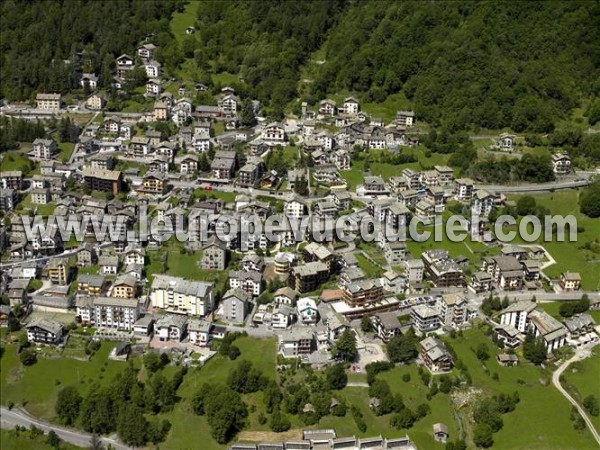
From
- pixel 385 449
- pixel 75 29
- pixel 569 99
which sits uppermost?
pixel 75 29

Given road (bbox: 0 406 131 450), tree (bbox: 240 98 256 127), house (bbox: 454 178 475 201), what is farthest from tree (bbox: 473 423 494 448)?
tree (bbox: 240 98 256 127)

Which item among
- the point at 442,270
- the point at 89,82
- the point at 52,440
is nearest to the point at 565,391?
the point at 442,270

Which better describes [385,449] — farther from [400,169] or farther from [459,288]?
[400,169]

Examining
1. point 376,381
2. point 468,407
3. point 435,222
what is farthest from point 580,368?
point 435,222

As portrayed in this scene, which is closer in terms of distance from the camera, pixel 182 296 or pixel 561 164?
pixel 182 296

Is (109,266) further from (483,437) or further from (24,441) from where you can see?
(483,437)

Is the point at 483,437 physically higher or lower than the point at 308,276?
lower

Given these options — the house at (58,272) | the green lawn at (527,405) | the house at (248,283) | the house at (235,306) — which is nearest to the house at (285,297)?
the house at (248,283)
